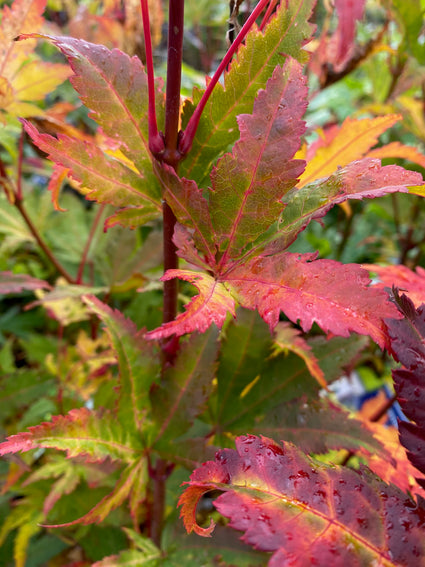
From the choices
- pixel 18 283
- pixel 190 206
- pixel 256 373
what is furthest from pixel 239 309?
pixel 18 283

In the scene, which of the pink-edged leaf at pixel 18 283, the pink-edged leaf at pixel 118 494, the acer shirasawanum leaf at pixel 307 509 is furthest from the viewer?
the pink-edged leaf at pixel 18 283

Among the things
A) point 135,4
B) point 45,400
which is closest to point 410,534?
point 45,400

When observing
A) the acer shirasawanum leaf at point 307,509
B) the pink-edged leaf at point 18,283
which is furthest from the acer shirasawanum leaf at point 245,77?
the pink-edged leaf at point 18,283

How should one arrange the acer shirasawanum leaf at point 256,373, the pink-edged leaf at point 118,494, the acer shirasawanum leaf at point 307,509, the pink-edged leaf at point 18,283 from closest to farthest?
the acer shirasawanum leaf at point 307,509 < the pink-edged leaf at point 118,494 < the acer shirasawanum leaf at point 256,373 < the pink-edged leaf at point 18,283

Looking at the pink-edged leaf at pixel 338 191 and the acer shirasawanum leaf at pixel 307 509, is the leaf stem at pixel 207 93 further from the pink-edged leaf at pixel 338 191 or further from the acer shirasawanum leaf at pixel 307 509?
the acer shirasawanum leaf at pixel 307 509

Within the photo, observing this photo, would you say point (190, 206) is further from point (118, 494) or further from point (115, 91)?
point (118, 494)

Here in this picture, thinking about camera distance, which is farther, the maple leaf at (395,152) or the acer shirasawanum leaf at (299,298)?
the maple leaf at (395,152)
